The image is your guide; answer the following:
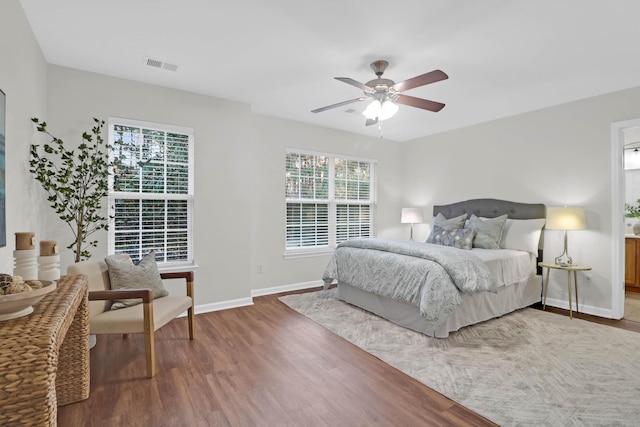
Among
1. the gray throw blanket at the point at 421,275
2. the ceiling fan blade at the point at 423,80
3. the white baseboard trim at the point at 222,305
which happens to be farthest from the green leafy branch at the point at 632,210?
the white baseboard trim at the point at 222,305

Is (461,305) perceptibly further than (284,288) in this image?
No

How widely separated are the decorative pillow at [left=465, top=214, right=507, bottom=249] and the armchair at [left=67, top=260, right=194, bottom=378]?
12.0 feet

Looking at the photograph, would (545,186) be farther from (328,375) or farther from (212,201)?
(212,201)

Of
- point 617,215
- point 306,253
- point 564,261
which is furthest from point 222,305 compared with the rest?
point 617,215

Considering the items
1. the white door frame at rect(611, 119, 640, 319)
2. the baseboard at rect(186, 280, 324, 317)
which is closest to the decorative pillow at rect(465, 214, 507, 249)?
the white door frame at rect(611, 119, 640, 319)

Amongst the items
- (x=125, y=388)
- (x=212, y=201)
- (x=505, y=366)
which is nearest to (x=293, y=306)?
(x=212, y=201)

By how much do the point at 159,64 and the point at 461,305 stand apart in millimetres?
3731

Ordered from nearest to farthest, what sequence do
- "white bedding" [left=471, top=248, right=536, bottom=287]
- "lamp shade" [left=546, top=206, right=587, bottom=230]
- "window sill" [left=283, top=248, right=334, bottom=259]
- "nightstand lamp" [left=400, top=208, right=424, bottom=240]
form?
"white bedding" [left=471, top=248, right=536, bottom=287] → "lamp shade" [left=546, top=206, right=587, bottom=230] → "window sill" [left=283, top=248, right=334, bottom=259] → "nightstand lamp" [left=400, top=208, right=424, bottom=240]

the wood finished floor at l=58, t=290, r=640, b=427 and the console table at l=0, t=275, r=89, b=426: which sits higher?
the console table at l=0, t=275, r=89, b=426

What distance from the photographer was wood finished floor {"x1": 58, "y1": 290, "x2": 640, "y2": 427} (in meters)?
1.92

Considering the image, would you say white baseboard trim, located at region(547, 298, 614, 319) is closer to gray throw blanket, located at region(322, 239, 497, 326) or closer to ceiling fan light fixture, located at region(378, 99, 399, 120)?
Result: gray throw blanket, located at region(322, 239, 497, 326)

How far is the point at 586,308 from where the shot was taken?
3900mm

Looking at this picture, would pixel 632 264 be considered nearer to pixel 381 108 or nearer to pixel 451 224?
pixel 451 224

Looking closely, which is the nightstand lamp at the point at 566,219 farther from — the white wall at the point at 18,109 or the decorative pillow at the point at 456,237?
the white wall at the point at 18,109
